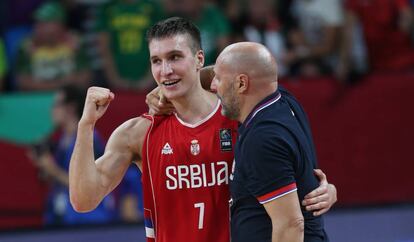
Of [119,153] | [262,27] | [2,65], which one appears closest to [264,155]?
[119,153]

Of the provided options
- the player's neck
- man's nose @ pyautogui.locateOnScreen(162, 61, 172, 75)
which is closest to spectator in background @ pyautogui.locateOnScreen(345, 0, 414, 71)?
the player's neck

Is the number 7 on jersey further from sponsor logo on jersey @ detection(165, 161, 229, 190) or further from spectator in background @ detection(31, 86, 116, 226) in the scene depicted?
spectator in background @ detection(31, 86, 116, 226)

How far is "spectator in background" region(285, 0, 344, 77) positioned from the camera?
32.5 ft

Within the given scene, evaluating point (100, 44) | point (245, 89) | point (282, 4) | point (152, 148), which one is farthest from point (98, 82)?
point (245, 89)

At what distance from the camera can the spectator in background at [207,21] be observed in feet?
31.9

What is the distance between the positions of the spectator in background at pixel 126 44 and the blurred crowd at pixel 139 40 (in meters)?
0.01

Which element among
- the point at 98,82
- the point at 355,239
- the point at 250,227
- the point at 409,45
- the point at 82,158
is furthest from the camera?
the point at 409,45

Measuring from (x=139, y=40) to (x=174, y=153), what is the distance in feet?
14.9

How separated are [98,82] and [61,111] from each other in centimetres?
94

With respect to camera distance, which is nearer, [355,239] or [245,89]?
[245,89]

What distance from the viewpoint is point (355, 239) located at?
8516mm

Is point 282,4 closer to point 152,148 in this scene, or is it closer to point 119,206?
point 119,206

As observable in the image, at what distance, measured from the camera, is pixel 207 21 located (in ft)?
32.5

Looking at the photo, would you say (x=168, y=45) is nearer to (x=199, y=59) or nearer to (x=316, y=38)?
(x=199, y=59)
